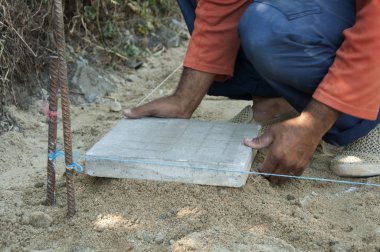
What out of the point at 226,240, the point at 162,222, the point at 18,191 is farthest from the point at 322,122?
the point at 18,191

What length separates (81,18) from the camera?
3.39 m

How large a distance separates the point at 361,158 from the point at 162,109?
81cm

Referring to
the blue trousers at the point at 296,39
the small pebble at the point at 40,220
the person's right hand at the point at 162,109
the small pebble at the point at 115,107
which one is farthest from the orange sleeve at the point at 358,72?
the small pebble at the point at 115,107

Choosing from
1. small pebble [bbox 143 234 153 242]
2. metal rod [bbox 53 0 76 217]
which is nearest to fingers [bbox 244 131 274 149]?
small pebble [bbox 143 234 153 242]

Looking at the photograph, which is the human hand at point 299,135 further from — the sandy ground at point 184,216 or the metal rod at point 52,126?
the metal rod at point 52,126

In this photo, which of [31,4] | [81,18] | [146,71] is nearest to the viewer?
[31,4]

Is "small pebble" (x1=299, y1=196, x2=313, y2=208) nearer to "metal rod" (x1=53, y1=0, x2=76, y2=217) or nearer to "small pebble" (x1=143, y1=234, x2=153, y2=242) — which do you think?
"small pebble" (x1=143, y1=234, x2=153, y2=242)

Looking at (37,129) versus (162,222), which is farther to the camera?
(37,129)

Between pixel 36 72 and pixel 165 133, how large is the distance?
3.30ft

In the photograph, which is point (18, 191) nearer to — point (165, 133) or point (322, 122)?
point (165, 133)

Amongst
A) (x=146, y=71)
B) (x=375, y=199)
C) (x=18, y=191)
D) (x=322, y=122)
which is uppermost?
(x=322, y=122)

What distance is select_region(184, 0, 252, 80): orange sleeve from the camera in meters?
2.44

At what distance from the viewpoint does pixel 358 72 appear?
1881 millimetres

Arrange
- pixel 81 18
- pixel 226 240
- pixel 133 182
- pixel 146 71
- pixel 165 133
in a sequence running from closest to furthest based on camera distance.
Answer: pixel 226 240
pixel 133 182
pixel 165 133
pixel 81 18
pixel 146 71
